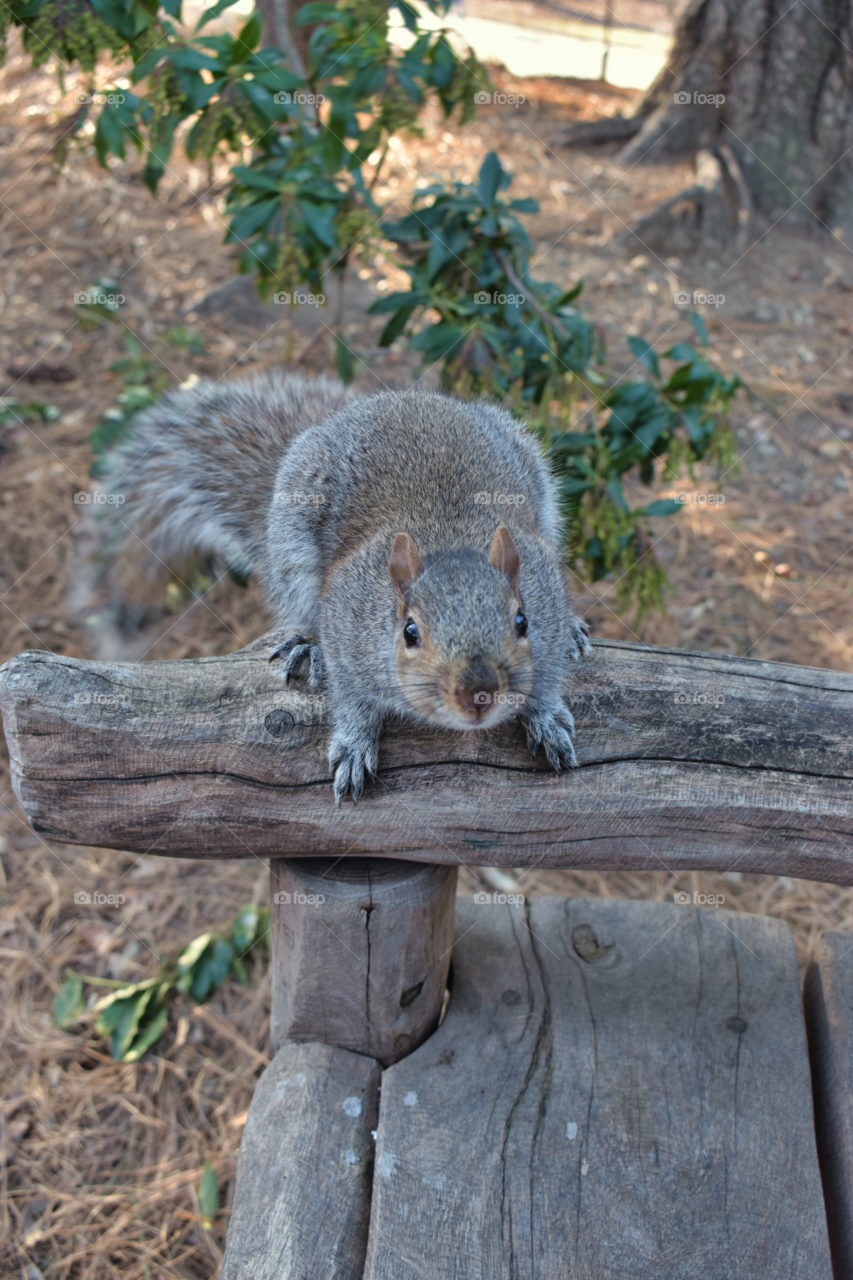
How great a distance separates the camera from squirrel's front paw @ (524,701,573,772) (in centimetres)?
171

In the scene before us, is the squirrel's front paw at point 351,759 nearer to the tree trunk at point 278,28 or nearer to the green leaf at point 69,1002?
the green leaf at point 69,1002

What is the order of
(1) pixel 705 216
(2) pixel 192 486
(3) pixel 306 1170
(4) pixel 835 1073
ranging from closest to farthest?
(3) pixel 306 1170, (4) pixel 835 1073, (2) pixel 192 486, (1) pixel 705 216

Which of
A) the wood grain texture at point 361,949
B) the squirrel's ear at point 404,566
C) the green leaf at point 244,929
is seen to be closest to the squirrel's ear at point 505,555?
the squirrel's ear at point 404,566

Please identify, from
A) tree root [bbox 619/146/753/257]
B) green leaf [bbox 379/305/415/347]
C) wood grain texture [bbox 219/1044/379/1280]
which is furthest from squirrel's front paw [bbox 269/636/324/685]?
tree root [bbox 619/146/753/257]

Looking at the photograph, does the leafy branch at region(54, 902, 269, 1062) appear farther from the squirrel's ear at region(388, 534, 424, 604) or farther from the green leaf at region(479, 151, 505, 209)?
the green leaf at region(479, 151, 505, 209)

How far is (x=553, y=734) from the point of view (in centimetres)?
172

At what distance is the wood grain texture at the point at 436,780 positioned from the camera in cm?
162

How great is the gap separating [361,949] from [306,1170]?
14.4 inches

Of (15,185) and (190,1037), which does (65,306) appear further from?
(190,1037)

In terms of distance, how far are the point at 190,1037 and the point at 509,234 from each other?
2545mm

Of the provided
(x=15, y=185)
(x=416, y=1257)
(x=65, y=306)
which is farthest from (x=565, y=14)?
(x=416, y=1257)

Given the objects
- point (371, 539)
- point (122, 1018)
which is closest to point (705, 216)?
point (371, 539)

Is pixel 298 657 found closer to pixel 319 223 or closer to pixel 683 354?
pixel 319 223

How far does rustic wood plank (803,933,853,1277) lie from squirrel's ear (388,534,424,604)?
1.06 metres
